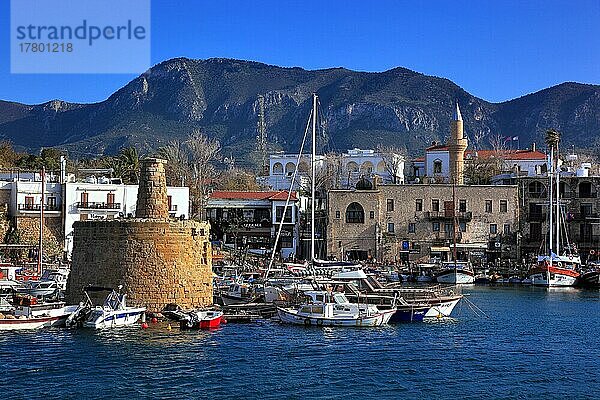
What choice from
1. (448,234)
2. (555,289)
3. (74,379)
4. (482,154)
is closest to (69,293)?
(74,379)

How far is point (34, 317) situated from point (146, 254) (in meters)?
5.66

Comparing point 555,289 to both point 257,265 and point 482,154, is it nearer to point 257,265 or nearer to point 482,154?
point 257,265

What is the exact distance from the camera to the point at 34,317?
38.3 metres

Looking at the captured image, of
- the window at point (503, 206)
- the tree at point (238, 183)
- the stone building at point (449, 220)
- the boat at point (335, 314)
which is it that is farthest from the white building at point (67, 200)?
the tree at point (238, 183)

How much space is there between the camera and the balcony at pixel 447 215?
79375 millimetres

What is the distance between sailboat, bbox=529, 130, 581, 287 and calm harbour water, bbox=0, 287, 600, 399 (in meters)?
24.9

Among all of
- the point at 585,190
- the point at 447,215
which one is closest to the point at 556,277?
the point at 447,215

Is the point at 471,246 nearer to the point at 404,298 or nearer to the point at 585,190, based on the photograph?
the point at 585,190

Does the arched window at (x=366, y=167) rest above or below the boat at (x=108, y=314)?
above

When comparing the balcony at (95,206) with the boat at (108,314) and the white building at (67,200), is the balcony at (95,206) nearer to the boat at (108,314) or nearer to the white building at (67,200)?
the white building at (67,200)

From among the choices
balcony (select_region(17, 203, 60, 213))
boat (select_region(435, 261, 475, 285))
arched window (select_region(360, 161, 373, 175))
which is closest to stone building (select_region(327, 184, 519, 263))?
boat (select_region(435, 261, 475, 285))

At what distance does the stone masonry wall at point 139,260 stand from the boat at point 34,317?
1.70m

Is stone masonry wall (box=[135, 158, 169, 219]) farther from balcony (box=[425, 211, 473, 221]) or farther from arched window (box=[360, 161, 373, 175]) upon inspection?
arched window (box=[360, 161, 373, 175])

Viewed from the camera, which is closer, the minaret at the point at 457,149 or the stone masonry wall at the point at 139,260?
the stone masonry wall at the point at 139,260
